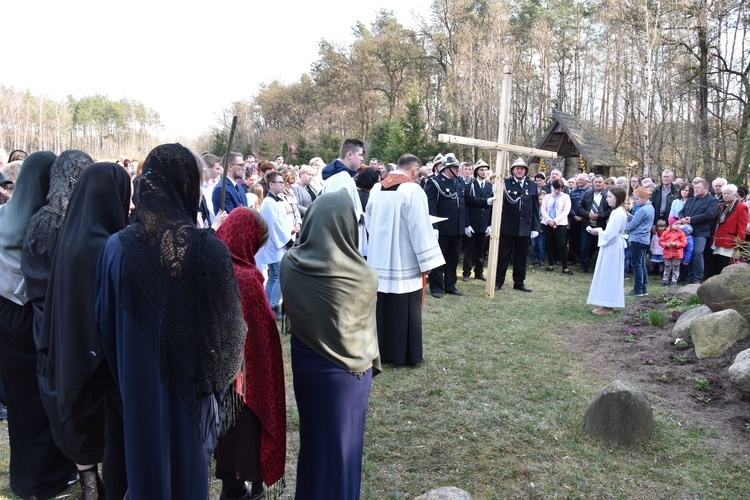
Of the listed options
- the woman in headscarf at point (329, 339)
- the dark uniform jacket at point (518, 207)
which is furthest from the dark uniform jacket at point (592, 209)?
the woman in headscarf at point (329, 339)

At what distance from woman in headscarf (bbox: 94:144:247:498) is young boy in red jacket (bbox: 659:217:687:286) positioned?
1009 cm

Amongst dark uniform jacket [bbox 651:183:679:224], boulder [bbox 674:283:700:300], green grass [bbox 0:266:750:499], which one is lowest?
green grass [bbox 0:266:750:499]

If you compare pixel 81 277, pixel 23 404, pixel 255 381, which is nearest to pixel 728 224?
pixel 255 381

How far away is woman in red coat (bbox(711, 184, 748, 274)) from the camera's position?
381 inches

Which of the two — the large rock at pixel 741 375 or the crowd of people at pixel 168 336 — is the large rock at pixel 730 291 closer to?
the large rock at pixel 741 375

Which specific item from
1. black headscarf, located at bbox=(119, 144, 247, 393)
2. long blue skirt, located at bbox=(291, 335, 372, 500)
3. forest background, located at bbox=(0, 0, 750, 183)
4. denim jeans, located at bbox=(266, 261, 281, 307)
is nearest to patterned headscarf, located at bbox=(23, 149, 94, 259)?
black headscarf, located at bbox=(119, 144, 247, 393)

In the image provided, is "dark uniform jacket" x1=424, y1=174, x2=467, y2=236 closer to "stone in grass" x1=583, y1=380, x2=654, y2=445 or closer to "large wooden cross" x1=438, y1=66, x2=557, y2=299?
"large wooden cross" x1=438, y1=66, x2=557, y2=299

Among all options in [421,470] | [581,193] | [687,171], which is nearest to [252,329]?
[421,470]

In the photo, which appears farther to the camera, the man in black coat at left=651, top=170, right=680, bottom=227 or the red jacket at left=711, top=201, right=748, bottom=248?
the man in black coat at left=651, top=170, right=680, bottom=227

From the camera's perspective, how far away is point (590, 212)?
12.1m

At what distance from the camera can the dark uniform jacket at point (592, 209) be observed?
1185 centimetres

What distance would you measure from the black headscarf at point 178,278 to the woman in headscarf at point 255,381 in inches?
22.7

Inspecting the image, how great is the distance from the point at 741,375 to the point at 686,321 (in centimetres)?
199

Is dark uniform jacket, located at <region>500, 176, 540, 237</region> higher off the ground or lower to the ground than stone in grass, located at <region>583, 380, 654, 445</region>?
higher
